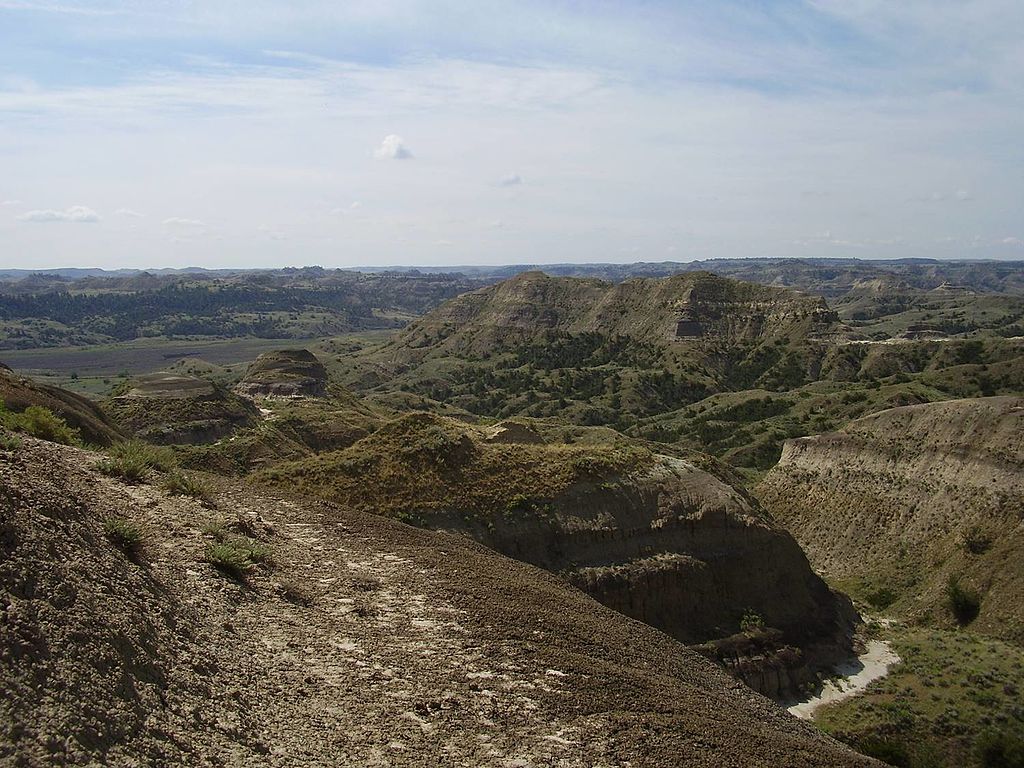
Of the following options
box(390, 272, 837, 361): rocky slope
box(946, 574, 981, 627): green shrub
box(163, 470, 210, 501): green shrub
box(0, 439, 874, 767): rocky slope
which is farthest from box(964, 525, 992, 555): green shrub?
box(390, 272, 837, 361): rocky slope

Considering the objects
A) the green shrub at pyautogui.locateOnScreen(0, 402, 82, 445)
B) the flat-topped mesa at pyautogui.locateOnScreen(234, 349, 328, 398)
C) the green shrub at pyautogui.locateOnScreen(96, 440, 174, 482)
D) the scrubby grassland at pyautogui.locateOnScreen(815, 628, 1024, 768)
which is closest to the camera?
the green shrub at pyautogui.locateOnScreen(96, 440, 174, 482)

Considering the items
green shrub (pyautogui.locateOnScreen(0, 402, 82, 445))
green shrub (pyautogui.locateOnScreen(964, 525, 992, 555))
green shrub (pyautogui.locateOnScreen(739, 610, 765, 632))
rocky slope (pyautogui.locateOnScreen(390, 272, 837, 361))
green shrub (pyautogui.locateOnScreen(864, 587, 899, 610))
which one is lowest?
green shrub (pyautogui.locateOnScreen(864, 587, 899, 610))

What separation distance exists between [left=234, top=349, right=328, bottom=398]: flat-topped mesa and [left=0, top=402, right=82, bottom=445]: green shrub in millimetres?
49435

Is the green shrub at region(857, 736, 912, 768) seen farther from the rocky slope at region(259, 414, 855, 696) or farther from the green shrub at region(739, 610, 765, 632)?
the green shrub at region(739, 610, 765, 632)

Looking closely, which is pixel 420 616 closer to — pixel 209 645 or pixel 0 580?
pixel 209 645

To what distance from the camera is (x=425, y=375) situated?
453 feet

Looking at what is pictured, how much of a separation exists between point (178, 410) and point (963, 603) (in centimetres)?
4744

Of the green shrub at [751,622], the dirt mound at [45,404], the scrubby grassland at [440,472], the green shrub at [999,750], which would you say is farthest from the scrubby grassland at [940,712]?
the dirt mound at [45,404]

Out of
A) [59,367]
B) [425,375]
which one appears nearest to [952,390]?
[425,375]

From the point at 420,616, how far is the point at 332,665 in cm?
241

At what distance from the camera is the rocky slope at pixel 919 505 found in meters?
38.5

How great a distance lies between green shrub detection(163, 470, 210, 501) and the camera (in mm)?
15273

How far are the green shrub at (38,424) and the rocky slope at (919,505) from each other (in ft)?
126

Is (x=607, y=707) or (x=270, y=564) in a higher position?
(x=270, y=564)
